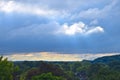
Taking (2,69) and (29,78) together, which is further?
(29,78)

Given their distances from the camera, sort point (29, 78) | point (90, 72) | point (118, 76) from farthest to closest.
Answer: point (90, 72) < point (118, 76) < point (29, 78)

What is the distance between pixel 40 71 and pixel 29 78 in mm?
4170

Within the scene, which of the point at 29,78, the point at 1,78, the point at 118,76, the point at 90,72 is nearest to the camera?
the point at 1,78

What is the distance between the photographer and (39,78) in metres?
105

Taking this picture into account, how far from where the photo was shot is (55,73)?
122625 millimetres

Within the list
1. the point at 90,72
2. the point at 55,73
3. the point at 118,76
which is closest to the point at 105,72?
the point at 118,76

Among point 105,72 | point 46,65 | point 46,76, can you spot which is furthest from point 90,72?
point 46,76

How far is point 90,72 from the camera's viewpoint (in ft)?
543

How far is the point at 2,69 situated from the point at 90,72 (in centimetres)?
6735

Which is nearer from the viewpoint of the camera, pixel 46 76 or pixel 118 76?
pixel 46 76

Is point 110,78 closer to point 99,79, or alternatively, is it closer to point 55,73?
point 99,79

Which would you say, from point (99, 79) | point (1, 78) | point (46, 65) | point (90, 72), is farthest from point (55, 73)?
point (90, 72)

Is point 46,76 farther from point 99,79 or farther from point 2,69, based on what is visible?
A: point 99,79

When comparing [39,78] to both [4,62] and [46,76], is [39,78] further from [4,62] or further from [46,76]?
[4,62]
